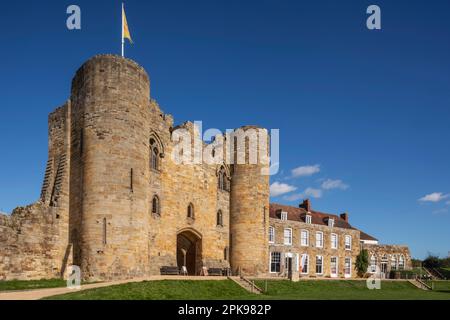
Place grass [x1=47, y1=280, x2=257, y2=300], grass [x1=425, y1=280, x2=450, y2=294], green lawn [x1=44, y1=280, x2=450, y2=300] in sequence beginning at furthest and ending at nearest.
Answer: grass [x1=425, y1=280, x2=450, y2=294] → green lawn [x1=44, y1=280, x2=450, y2=300] → grass [x1=47, y1=280, x2=257, y2=300]

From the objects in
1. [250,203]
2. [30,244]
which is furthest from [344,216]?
[30,244]

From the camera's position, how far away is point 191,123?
32406 millimetres

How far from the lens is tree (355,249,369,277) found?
162ft

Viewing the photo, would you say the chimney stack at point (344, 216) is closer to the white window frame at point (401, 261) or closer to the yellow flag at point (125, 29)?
the white window frame at point (401, 261)

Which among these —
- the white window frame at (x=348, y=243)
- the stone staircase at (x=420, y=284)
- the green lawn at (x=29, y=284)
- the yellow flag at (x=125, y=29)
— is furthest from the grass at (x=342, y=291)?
the yellow flag at (x=125, y=29)

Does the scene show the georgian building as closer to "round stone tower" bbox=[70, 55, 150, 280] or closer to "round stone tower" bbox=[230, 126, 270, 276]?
"round stone tower" bbox=[230, 126, 270, 276]

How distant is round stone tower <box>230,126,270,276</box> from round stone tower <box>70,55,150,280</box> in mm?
10177

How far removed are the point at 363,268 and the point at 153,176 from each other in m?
28.2

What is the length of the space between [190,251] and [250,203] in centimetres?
531

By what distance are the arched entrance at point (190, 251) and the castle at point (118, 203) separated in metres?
0.07

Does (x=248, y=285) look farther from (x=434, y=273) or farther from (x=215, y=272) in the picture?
(x=434, y=273)

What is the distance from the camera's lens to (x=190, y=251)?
3362 cm

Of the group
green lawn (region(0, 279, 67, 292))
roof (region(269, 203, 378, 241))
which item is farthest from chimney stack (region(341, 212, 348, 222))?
green lawn (region(0, 279, 67, 292))
